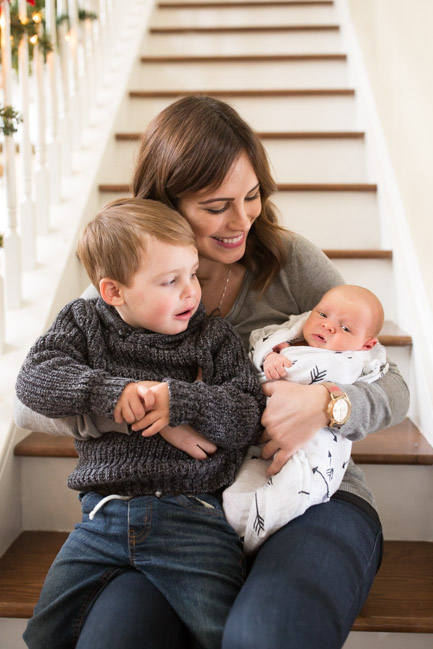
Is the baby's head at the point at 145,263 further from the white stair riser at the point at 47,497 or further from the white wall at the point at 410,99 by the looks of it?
the white wall at the point at 410,99

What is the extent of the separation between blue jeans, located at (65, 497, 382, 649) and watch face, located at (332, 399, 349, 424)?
160mm

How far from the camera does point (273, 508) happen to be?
1028 mm

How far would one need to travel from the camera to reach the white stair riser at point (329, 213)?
7.35 feet

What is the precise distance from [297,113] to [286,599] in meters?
2.28

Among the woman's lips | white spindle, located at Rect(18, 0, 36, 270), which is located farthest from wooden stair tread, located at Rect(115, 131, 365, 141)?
the woman's lips

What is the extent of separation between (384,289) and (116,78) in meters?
1.62

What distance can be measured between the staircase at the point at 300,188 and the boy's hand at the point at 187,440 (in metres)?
0.46

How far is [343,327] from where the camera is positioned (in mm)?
1216

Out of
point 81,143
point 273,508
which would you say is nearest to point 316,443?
point 273,508

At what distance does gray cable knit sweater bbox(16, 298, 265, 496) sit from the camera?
104cm

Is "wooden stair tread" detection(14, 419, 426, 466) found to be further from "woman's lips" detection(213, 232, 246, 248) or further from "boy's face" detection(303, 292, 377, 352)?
"woman's lips" detection(213, 232, 246, 248)

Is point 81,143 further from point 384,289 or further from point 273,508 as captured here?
point 273,508

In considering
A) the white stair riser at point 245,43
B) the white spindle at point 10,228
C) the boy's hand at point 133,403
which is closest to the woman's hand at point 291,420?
the boy's hand at point 133,403

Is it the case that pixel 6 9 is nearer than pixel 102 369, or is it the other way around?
pixel 102 369
